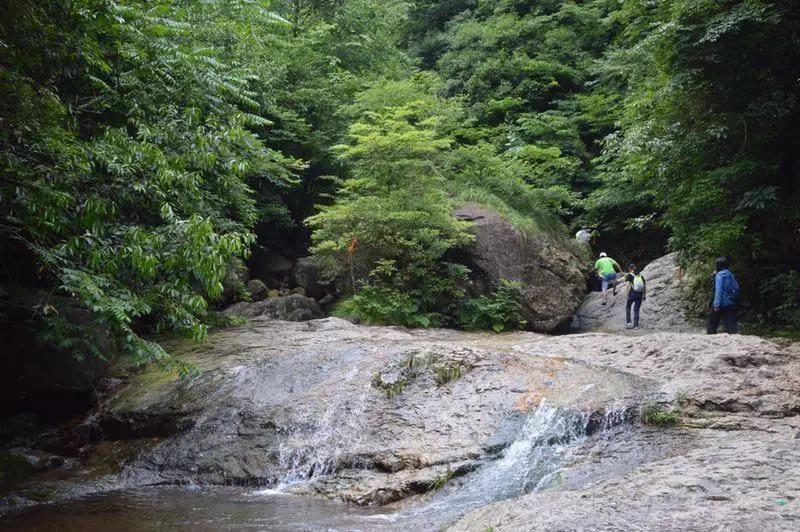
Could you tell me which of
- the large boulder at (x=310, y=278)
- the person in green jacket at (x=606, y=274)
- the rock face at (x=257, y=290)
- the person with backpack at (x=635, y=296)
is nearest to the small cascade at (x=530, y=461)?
the person with backpack at (x=635, y=296)

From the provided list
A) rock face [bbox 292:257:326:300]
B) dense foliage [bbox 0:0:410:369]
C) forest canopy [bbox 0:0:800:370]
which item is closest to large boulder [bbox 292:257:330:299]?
rock face [bbox 292:257:326:300]

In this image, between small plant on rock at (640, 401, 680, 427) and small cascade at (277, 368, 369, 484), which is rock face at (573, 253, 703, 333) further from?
small cascade at (277, 368, 369, 484)

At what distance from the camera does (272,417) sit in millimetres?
9109

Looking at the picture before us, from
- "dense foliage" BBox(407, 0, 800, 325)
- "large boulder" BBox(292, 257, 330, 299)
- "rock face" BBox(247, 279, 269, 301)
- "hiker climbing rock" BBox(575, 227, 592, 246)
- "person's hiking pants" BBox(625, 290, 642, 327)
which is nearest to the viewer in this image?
"dense foliage" BBox(407, 0, 800, 325)

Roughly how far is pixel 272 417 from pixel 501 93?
20127 mm

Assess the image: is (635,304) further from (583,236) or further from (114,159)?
(114,159)

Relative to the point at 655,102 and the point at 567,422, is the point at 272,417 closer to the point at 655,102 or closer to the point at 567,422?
the point at 567,422

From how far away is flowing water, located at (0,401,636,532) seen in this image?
21.4ft

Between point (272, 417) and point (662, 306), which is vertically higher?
point (662, 306)

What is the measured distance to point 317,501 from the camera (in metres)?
7.33

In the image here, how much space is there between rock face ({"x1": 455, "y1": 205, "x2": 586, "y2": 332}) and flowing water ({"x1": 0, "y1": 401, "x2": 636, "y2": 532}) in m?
8.52

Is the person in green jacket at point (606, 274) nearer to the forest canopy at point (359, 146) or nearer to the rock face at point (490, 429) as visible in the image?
the forest canopy at point (359, 146)

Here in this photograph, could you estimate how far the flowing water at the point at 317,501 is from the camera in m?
6.54

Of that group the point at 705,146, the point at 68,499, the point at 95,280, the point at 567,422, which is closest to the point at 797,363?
the point at 567,422
